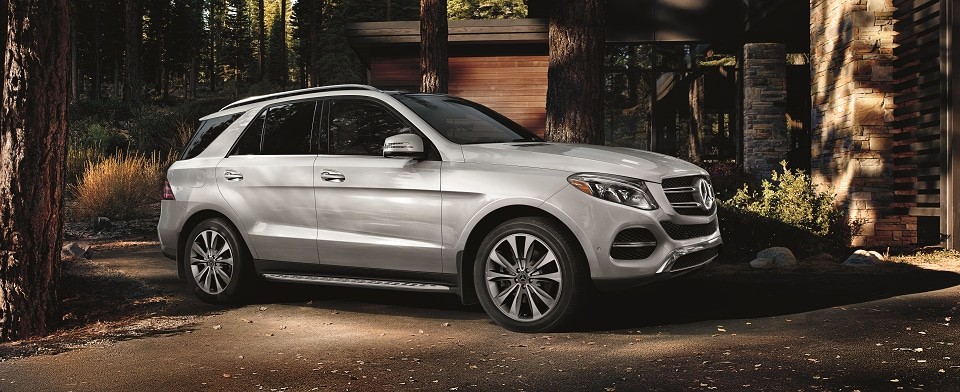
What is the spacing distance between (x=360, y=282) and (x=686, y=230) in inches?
99.9

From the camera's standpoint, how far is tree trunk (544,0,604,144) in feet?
37.1

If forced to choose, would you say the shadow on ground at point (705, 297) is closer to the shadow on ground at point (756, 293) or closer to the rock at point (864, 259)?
the shadow on ground at point (756, 293)

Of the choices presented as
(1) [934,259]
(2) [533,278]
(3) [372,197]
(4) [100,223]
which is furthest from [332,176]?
(4) [100,223]

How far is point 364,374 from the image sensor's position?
550 cm

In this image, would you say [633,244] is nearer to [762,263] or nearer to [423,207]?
[423,207]

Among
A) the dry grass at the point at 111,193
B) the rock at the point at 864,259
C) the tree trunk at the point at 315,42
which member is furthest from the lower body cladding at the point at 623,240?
the tree trunk at the point at 315,42

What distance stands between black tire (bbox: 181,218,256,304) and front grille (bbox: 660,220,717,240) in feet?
12.1

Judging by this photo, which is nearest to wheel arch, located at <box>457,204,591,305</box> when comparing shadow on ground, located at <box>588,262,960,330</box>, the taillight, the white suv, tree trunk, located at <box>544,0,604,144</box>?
the white suv

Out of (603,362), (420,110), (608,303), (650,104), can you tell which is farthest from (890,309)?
(650,104)

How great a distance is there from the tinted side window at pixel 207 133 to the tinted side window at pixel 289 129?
460 millimetres

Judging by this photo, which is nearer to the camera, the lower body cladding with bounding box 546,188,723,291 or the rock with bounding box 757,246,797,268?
the lower body cladding with bounding box 546,188,723,291

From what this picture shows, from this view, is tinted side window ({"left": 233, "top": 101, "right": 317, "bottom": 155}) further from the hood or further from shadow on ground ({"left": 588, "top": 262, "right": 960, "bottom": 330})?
shadow on ground ({"left": 588, "top": 262, "right": 960, "bottom": 330})

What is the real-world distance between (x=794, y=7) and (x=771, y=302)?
1163cm

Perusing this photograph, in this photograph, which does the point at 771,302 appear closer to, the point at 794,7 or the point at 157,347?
the point at 157,347
